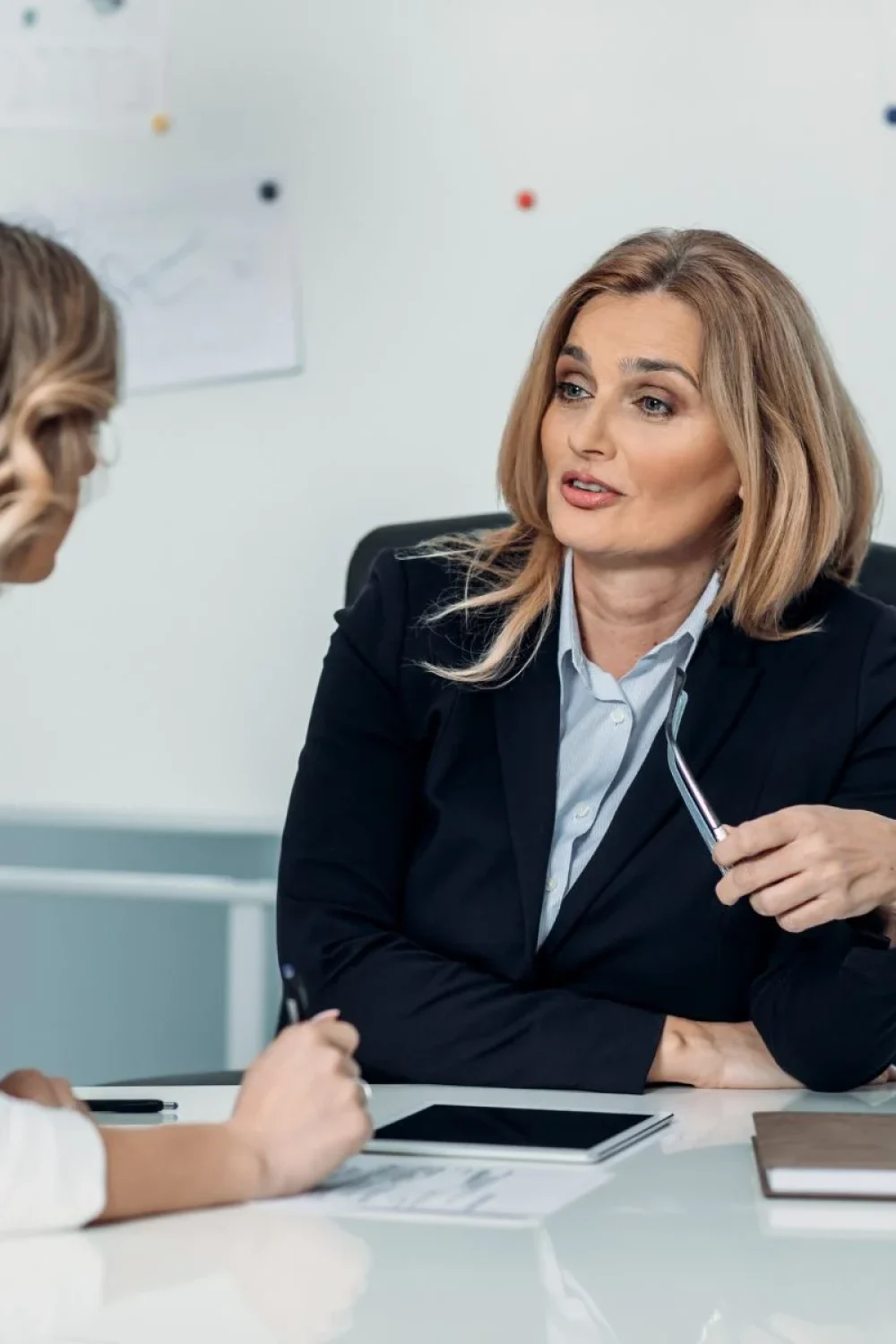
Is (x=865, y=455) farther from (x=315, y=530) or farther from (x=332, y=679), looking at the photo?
(x=315, y=530)

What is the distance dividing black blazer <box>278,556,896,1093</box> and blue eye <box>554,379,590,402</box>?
9.4 inches

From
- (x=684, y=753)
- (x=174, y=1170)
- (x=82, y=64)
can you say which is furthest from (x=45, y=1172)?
(x=82, y=64)

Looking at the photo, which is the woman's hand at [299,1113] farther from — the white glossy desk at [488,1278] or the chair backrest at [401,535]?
the chair backrest at [401,535]

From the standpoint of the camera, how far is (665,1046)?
1376mm

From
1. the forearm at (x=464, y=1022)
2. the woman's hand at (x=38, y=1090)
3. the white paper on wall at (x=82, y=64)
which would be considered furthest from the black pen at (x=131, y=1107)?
the white paper on wall at (x=82, y=64)

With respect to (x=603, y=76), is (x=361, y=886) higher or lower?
lower

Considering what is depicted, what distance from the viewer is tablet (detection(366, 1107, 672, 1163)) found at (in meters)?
1.06

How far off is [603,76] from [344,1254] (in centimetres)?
157

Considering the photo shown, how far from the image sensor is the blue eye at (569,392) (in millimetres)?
1645

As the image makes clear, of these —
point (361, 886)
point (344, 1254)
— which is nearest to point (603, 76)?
point (361, 886)

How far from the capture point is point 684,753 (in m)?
1.53

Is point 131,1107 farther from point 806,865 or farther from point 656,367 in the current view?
point 656,367

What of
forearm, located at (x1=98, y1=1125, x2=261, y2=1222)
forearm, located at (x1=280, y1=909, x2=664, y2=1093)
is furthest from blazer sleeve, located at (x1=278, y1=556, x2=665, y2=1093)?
forearm, located at (x1=98, y1=1125, x2=261, y2=1222)

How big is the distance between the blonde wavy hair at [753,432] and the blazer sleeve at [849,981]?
123mm
